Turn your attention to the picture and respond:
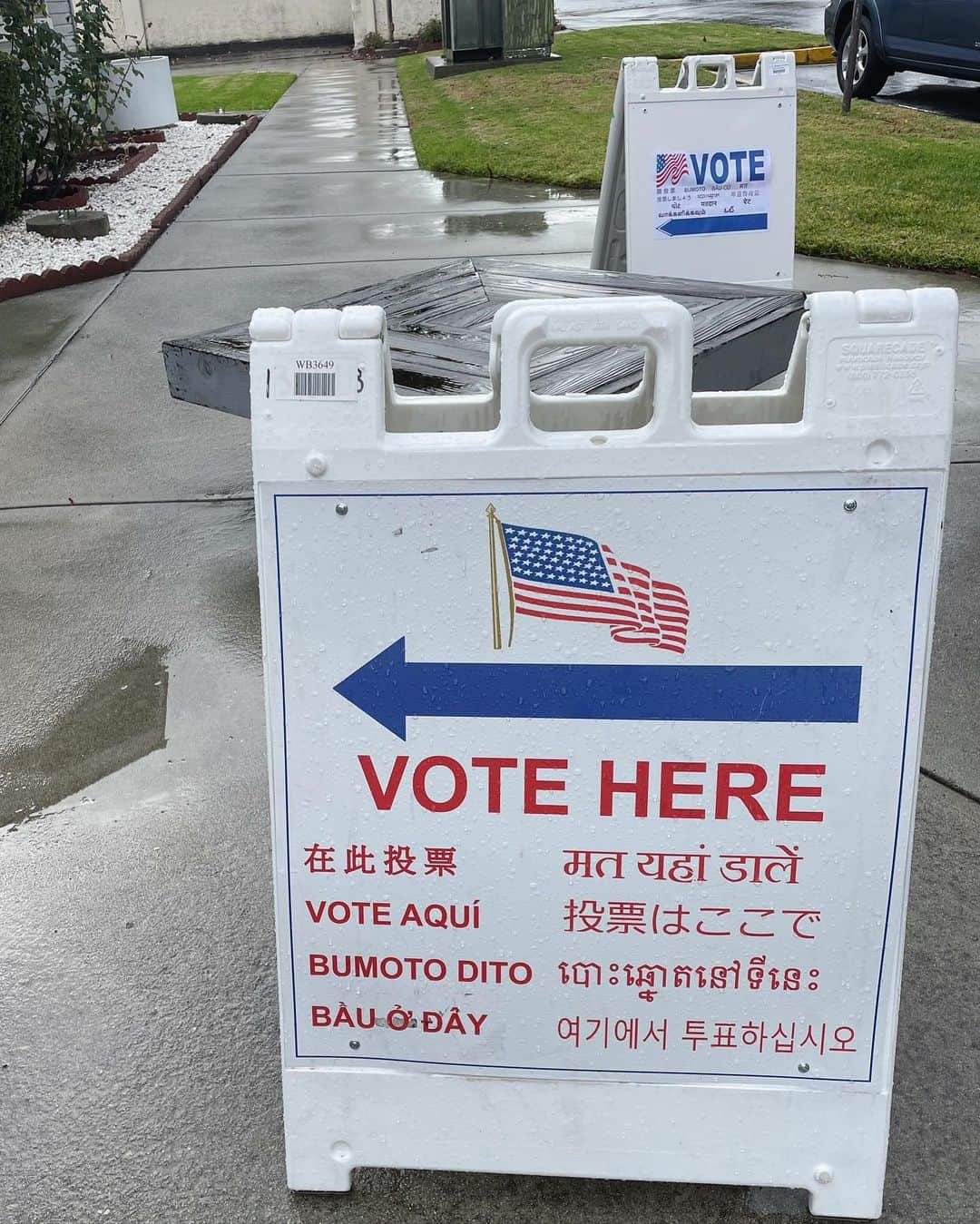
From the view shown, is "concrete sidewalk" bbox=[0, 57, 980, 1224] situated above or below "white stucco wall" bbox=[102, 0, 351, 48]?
below

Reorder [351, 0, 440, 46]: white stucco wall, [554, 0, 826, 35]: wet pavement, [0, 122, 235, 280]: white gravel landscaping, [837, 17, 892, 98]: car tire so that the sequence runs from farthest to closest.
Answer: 1. [351, 0, 440, 46]: white stucco wall
2. [554, 0, 826, 35]: wet pavement
3. [837, 17, 892, 98]: car tire
4. [0, 122, 235, 280]: white gravel landscaping

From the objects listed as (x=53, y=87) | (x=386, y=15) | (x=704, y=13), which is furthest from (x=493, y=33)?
(x=704, y=13)

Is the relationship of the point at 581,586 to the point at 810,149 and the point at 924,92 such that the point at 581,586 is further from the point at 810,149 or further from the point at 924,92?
the point at 924,92

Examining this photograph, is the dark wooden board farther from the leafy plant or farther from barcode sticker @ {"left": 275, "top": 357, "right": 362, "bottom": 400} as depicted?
the leafy plant

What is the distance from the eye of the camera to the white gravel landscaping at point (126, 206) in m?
8.46

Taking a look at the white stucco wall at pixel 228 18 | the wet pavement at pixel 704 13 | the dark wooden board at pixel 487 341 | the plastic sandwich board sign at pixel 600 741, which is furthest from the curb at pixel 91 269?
the white stucco wall at pixel 228 18

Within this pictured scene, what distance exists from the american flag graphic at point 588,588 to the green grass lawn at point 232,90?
679 inches

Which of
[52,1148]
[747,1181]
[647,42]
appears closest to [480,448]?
[747,1181]

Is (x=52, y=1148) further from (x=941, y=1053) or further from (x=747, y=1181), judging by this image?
(x=941, y=1053)

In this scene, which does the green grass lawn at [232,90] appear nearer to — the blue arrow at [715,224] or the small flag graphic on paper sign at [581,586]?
the blue arrow at [715,224]

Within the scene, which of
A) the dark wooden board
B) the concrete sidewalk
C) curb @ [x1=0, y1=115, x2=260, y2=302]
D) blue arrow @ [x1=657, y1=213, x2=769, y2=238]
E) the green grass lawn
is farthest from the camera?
the green grass lawn

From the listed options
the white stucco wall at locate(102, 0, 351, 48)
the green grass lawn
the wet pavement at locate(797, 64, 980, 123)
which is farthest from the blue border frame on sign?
the white stucco wall at locate(102, 0, 351, 48)

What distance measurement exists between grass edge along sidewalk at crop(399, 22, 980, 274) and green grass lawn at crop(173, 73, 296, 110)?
2.09 metres

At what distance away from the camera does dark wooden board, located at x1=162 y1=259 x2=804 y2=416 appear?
3752mm
